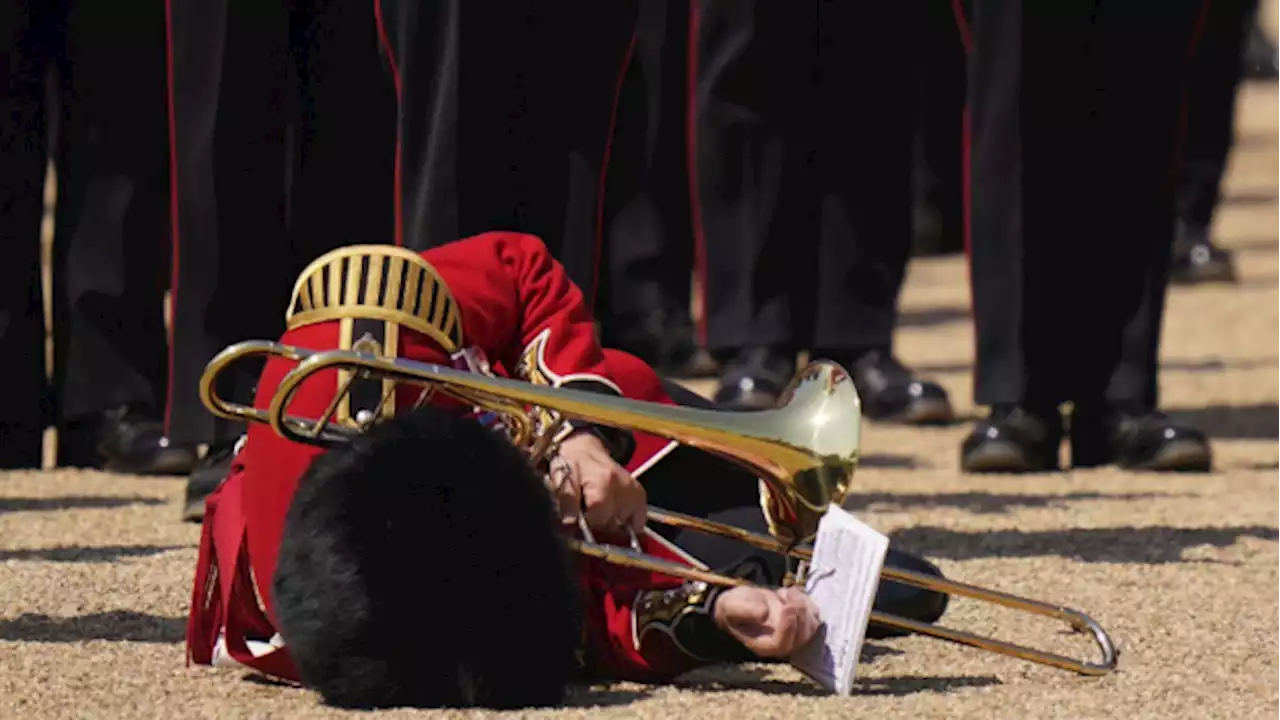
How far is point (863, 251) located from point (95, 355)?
1706mm

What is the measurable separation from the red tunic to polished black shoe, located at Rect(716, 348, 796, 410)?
2.33 m

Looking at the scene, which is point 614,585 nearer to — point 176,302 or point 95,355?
point 176,302

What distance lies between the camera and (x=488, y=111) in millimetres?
4695

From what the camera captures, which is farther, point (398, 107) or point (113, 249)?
point (113, 249)

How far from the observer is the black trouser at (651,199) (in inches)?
286

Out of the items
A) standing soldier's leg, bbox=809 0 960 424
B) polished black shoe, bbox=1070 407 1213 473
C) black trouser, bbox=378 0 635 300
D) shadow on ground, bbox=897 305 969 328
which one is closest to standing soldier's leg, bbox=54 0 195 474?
black trouser, bbox=378 0 635 300

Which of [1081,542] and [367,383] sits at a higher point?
[367,383]

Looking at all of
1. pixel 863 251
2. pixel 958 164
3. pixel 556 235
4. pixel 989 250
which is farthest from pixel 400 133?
pixel 958 164

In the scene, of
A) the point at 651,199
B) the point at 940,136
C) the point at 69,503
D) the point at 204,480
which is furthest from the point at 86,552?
the point at 940,136

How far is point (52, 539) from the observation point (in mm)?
4914

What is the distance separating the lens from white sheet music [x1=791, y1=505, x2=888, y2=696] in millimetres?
3445

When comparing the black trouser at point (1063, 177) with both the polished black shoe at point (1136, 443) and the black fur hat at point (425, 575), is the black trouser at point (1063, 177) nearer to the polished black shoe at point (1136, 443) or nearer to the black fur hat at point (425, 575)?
the polished black shoe at point (1136, 443)

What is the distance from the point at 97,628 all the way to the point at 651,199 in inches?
141

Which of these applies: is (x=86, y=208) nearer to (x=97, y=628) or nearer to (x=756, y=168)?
(x=756, y=168)
